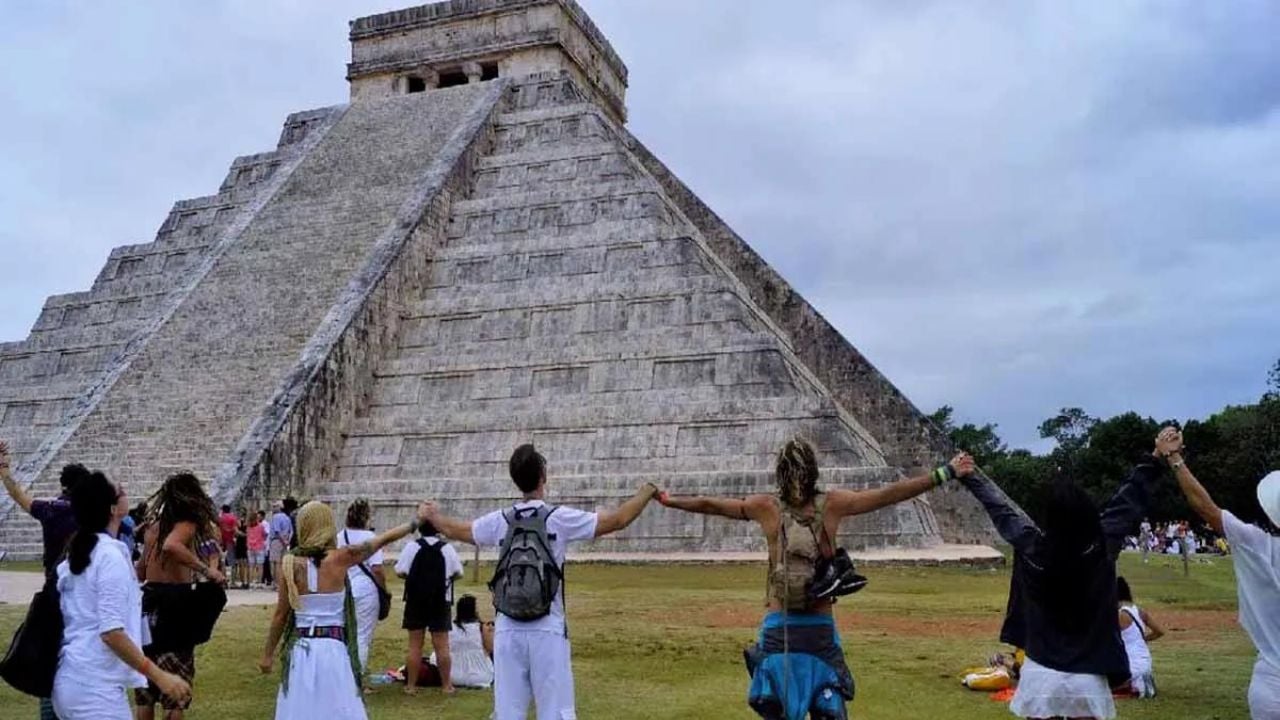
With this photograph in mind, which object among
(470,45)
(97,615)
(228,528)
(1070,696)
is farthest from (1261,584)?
(470,45)

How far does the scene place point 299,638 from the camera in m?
5.05

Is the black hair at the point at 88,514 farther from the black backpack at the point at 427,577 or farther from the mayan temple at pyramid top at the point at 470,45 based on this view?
the mayan temple at pyramid top at the point at 470,45

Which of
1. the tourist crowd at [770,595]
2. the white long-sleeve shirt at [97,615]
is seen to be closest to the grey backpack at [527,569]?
the tourist crowd at [770,595]

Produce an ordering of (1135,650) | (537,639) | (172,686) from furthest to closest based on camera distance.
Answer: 1. (1135,650)
2. (537,639)
3. (172,686)

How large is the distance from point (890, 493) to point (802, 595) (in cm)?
59

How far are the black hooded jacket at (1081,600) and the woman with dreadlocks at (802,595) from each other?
0.37 metres

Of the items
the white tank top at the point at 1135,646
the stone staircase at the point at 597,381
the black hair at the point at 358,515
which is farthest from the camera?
the stone staircase at the point at 597,381

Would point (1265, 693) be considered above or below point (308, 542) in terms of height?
below

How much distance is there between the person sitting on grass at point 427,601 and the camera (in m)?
7.70

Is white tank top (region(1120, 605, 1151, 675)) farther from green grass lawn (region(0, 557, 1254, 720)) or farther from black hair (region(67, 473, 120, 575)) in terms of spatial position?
black hair (region(67, 473, 120, 575))

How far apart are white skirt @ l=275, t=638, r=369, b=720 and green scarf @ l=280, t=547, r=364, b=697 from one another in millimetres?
37

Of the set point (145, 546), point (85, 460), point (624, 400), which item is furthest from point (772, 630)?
point (85, 460)

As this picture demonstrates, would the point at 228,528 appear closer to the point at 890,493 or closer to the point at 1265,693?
the point at 890,493

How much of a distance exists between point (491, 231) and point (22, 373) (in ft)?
33.7
